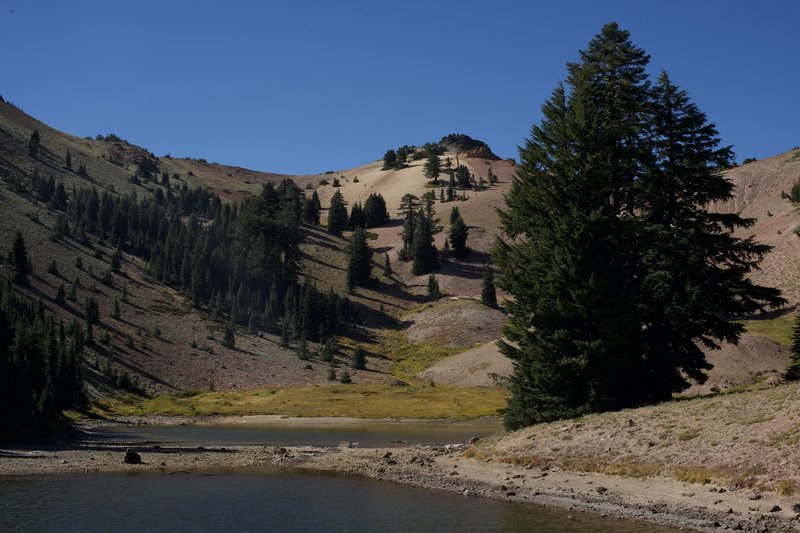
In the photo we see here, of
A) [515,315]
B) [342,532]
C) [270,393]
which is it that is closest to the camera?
[342,532]

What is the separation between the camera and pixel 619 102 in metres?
45.8

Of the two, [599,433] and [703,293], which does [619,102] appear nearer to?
[703,293]

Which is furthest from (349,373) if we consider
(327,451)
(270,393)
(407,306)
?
(327,451)

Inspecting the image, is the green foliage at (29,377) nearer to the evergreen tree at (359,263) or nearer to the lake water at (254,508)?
the lake water at (254,508)

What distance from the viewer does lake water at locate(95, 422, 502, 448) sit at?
62812 millimetres

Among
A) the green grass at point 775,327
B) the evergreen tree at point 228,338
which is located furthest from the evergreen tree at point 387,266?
the green grass at point 775,327

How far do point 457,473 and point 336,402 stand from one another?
64253 millimetres

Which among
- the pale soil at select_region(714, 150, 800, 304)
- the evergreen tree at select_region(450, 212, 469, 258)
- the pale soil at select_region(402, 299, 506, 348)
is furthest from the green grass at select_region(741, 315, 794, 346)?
the evergreen tree at select_region(450, 212, 469, 258)

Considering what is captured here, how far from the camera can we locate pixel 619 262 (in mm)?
42844

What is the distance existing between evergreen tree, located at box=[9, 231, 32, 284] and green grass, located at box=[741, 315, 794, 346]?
4429 inches

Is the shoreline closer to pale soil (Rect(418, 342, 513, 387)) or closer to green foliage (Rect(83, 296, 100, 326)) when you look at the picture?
green foliage (Rect(83, 296, 100, 326))

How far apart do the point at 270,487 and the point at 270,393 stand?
72458 millimetres

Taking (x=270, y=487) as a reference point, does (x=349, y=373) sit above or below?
above

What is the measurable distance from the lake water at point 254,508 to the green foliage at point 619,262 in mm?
11878
